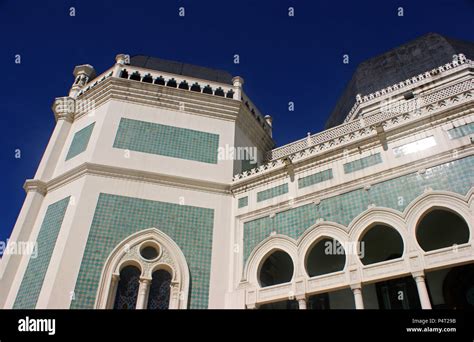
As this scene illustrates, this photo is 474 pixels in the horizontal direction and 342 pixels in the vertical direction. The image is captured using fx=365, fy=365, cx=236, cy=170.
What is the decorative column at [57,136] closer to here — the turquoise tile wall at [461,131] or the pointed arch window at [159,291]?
the pointed arch window at [159,291]

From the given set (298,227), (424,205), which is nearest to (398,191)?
(424,205)

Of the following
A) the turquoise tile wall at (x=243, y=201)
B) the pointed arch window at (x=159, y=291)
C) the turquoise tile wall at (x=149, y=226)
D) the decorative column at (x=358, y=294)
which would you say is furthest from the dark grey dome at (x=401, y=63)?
the pointed arch window at (x=159, y=291)

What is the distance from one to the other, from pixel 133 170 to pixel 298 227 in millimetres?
5343

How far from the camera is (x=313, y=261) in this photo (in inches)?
446

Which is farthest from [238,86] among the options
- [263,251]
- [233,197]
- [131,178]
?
[263,251]

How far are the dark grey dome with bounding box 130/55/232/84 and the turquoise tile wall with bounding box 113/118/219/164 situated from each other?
3578mm

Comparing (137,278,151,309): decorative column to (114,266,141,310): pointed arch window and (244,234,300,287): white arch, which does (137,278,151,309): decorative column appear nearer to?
(114,266,141,310): pointed arch window

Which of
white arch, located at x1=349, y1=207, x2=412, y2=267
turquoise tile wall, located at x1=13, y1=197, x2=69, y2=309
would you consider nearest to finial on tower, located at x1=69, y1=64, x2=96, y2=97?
turquoise tile wall, located at x1=13, y1=197, x2=69, y2=309

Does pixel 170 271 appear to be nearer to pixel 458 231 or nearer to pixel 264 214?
pixel 264 214

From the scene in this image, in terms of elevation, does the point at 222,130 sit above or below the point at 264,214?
above

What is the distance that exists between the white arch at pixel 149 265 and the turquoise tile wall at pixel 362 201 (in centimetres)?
194

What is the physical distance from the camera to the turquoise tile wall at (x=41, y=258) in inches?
373

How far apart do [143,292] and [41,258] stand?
3.10 metres

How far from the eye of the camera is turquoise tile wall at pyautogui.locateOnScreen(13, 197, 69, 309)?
9484 mm
